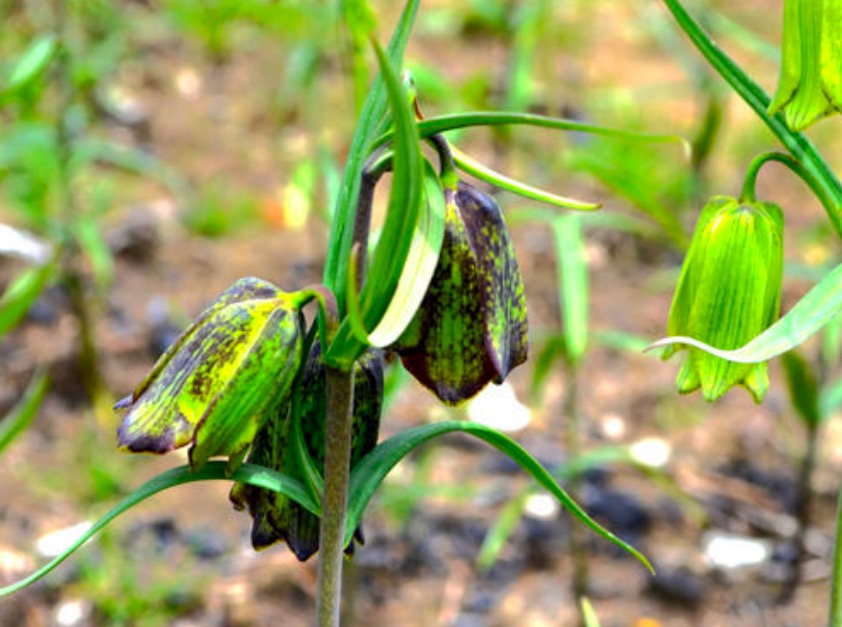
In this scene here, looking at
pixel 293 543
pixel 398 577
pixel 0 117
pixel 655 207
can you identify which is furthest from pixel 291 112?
pixel 293 543

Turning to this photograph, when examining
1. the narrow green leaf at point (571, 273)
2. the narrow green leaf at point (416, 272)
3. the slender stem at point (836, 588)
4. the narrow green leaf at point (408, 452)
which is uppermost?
the narrow green leaf at point (571, 273)

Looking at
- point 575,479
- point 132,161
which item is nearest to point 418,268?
point 575,479

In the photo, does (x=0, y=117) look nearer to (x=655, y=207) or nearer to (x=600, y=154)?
(x=600, y=154)

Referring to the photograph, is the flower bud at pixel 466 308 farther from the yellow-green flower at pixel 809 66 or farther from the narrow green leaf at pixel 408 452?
the yellow-green flower at pixel 809 66

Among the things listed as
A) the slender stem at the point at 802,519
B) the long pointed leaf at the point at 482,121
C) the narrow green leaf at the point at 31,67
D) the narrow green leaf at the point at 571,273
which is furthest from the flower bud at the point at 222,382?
the slender stem at the point at 802,519

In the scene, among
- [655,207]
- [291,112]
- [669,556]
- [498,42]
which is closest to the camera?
[655,207]

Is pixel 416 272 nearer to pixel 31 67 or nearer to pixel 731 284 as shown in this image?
pixel 731 284
